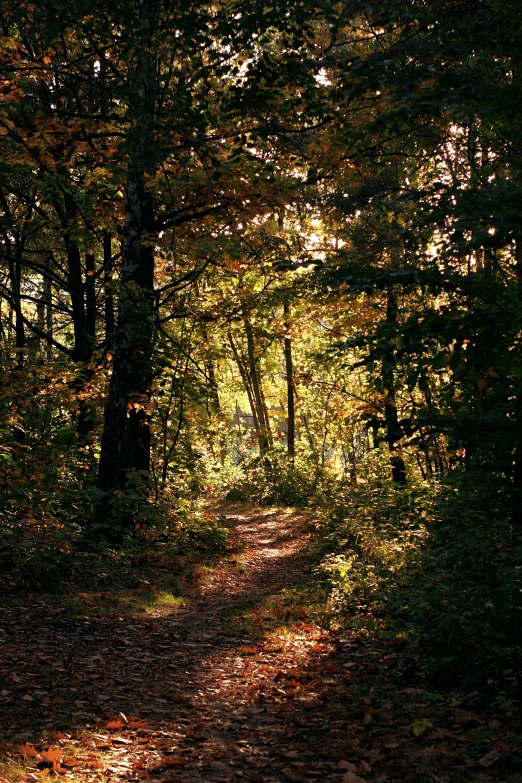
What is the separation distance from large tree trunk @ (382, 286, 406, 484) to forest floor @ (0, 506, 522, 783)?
216 cm

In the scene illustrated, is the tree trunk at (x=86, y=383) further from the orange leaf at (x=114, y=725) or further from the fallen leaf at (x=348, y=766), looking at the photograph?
the fallen leaf at (x=348, y=766)

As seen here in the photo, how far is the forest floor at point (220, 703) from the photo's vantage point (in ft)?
15.0

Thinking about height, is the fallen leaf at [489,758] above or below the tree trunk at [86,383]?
below

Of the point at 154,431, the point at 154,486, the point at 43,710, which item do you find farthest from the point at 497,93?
the point at 154,431

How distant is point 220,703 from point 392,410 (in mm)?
12005

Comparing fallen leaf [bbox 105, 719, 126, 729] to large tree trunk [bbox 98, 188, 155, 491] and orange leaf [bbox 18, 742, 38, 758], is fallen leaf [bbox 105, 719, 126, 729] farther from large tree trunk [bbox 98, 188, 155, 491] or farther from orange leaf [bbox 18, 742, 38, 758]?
large tree trunk [bbox 98, 188, 155, 491]

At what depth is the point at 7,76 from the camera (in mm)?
11219

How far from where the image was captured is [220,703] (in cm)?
622

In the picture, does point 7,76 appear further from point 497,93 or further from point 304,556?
point 304,556

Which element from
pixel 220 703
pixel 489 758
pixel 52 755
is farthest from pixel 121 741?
pixel 489 758

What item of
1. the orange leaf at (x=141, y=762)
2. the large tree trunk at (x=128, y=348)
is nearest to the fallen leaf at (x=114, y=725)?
the orange leaf at (x=141, y=762)

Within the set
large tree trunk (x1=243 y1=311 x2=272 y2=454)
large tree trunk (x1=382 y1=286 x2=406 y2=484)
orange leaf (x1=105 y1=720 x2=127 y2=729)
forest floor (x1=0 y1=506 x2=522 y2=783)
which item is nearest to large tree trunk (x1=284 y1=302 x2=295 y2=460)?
large tree trunk (x1=243 y1=311 x2=272 y2=454)

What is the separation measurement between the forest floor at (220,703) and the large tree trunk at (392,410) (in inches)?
84.9

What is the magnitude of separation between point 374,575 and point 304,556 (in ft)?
14.9
